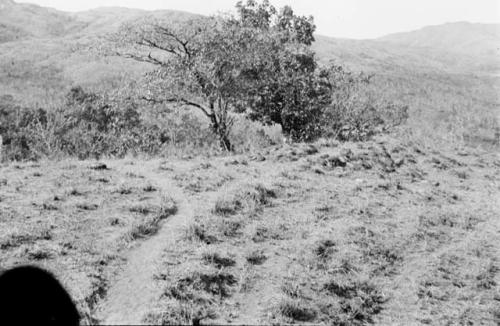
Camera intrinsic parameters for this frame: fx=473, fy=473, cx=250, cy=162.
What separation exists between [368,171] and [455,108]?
56.3m

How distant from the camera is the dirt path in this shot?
6392 millimetres

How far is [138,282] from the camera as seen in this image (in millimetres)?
7410

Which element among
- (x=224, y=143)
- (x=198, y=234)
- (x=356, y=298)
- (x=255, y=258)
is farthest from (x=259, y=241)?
(x=224, y=143)

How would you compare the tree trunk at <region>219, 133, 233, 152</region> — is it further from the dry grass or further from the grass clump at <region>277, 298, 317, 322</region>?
the grass clump at <region>277, 298, 317, 322</region>

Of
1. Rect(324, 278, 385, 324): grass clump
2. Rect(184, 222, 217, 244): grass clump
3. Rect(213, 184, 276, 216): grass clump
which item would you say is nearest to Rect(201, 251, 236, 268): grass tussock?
Rect(184, 222, 217, 244): grass clump

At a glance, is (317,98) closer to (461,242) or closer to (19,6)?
(461,242)

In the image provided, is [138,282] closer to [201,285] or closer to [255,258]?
[201,285]

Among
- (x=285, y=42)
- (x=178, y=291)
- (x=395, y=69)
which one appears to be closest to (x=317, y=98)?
(x=285, y=42)

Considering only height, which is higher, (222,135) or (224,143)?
(222,135)

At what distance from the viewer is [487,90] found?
90.9 meters

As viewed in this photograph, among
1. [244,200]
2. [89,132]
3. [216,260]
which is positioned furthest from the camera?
[89,132]

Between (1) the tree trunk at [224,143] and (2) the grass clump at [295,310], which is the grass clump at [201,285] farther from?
(1) the tree trunk at [224,143]

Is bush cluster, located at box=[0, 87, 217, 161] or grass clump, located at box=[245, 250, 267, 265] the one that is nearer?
grass clump, located at box=[245, 250, 267, 265]

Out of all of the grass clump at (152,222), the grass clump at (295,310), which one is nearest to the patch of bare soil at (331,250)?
the grass clump at (295,310)
